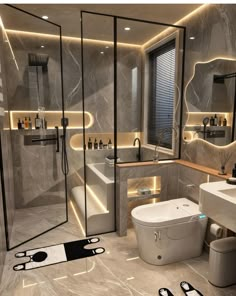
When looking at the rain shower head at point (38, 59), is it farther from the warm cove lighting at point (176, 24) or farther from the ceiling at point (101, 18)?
the warm cove lighting at point (176, 24)

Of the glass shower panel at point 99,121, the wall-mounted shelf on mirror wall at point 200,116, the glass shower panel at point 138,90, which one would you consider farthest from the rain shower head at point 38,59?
the wall-mounted shelf on mirror wall at point 200,116

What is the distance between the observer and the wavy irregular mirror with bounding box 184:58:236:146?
2.19m

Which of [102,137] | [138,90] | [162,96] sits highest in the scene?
[138,90]

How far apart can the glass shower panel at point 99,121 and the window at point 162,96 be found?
66cm

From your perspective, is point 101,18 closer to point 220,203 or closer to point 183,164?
point 183,164

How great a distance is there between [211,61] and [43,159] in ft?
8.41

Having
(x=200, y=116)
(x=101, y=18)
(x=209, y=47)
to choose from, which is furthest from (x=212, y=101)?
(x=101, y=18)

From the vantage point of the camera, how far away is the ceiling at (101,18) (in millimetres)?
2461

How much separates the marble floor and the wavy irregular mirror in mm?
1348

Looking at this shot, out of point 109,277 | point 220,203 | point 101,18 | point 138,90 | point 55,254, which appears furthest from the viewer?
point 138,90

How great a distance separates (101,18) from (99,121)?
1499 millimetres

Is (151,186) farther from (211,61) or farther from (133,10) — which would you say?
(133,10)

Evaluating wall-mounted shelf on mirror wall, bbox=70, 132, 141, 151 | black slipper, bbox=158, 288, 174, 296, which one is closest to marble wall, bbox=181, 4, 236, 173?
wall-mounted shelf on mirror wall, bbox=70, 132, 141, 151

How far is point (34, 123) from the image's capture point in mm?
3143
